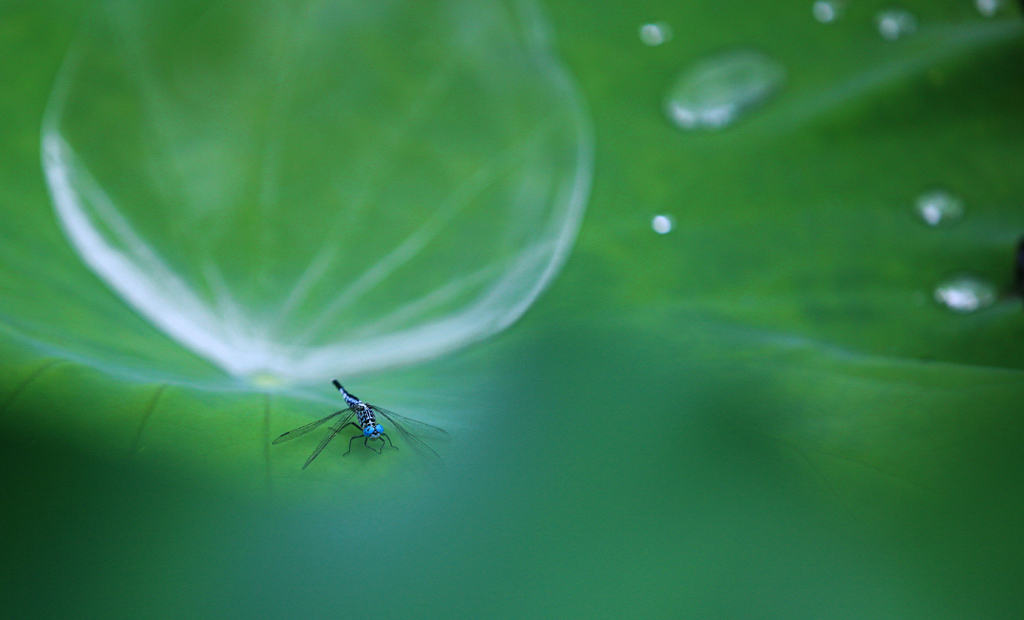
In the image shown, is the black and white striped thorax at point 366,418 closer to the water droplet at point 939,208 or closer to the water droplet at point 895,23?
the water droplet at point 939,208

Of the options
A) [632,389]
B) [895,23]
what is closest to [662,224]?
[632,389]

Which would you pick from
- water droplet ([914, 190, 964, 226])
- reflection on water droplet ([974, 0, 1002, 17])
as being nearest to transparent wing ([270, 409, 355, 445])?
water droplet ([914, 190, 964, 226])

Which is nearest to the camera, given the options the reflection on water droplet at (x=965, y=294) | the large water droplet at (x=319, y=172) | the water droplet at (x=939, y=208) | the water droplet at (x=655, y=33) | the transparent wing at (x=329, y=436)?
the transparent wing at (x=329, y=436)

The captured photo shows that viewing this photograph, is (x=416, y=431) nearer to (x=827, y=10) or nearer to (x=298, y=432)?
(x=298, y=432)

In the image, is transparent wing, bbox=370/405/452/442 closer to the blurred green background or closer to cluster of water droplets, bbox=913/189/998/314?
the blurred green background

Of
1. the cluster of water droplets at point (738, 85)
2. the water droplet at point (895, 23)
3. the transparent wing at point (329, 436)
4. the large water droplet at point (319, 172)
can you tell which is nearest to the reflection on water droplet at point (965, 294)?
the cluster of water droplets at point (738, 85)

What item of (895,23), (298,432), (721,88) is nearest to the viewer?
(298,432)

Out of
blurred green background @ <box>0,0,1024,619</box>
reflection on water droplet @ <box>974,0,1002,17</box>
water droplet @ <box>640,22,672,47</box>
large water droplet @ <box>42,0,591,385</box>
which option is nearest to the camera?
blurred green background @ <box>0,0,1024,619</box>
